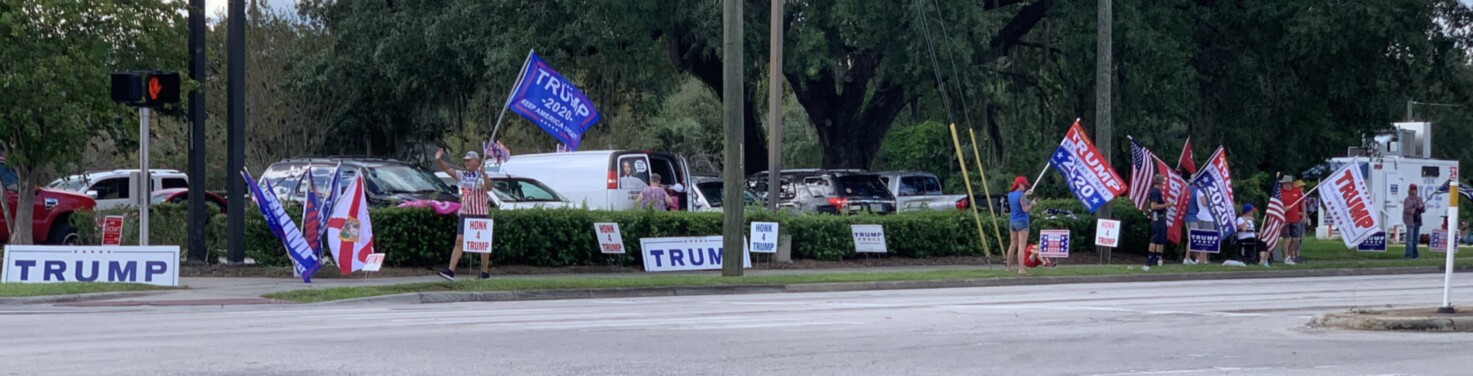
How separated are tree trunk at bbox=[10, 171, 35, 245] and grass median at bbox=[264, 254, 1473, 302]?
743cm

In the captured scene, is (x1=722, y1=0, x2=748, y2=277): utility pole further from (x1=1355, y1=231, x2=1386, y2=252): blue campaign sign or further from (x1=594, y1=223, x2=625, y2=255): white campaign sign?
(x1=1355, y1=231, x2=1386, y2=252): blue campaign sign

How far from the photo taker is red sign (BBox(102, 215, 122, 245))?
23453 millimetres

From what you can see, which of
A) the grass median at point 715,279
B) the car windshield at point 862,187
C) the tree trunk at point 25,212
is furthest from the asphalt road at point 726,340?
the car windshield at point 862,187

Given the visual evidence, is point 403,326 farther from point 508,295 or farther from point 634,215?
point 634,215

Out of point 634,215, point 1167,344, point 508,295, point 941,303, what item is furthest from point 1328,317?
point 634,215

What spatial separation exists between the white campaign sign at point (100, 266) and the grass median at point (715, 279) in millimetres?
1795

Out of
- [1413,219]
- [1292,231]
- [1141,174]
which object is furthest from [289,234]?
[1413,219]

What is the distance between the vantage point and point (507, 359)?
1076cm

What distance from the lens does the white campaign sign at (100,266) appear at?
62.3 ft

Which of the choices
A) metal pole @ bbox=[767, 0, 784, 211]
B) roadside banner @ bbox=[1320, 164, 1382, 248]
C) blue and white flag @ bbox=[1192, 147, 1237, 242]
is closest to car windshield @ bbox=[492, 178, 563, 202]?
metal pole @ bbox=[767, 0, 784, 211]

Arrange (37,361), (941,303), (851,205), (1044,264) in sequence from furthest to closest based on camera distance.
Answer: (851,205) → (1044,264) → (941,303) → (37,361)

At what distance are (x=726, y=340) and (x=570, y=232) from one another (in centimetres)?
1254

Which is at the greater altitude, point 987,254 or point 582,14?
point 582,14

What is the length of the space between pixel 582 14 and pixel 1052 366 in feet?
80.6
